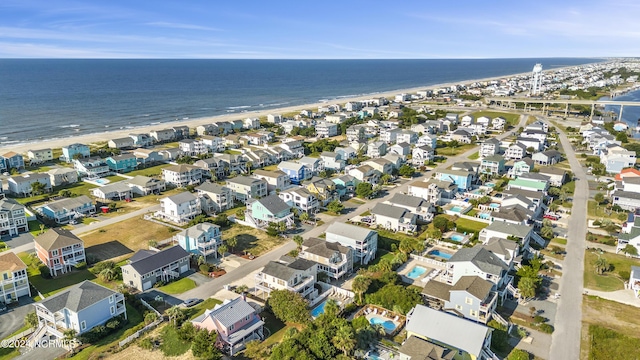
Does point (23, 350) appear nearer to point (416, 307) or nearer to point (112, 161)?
point (416, 307)

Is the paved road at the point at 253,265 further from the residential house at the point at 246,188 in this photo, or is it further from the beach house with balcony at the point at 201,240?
the residential house at the point at 246,188

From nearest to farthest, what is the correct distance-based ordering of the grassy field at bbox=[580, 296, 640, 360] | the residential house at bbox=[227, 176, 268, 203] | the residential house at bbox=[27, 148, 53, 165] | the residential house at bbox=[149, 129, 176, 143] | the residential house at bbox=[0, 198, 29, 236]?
the grassy field at bbox=[580, 296, 640, 360]
the residential house at bbox=[0, 198, 29, 236]
the residential house at bbox=[227, 176, 268, 203]
the residential house at bbox=[27, 148, 53, 165]
the residential house at bbox=[149, 129, 176, 143]

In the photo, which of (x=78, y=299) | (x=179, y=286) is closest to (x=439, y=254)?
(x=179, y=286)

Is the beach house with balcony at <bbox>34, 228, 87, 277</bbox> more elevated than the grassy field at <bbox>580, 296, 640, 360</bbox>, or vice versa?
the beach house with balcony at <bbox>34, 228, 87, 277</bbox>

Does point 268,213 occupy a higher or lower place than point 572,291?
higher

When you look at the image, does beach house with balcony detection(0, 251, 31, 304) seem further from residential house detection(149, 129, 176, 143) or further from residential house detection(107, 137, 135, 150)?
residential house detection(149, 129, 176, 143)

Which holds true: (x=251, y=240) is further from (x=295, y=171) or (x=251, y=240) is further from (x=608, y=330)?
(x=608, y=330)

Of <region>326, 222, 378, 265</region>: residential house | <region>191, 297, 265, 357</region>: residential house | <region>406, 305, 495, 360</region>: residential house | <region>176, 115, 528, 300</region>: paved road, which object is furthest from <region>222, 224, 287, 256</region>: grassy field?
<region>406, 305, 495, 360</region>: residential house
